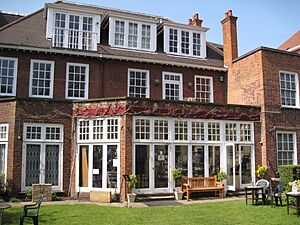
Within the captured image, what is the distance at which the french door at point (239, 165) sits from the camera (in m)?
15.8

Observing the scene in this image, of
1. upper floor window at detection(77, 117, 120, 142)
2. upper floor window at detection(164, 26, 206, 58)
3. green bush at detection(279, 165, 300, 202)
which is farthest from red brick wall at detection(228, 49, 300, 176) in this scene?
upper floor window at detection(77, 117, 120, 142)

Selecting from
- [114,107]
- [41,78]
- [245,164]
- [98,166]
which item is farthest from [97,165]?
[245,164]

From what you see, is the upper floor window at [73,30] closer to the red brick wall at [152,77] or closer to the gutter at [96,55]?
the gutter at [96,55]

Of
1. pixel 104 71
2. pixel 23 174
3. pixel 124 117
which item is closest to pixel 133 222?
pixel 124 117

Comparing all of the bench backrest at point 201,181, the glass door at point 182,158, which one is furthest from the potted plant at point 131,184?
the bench backrest at point 201,181

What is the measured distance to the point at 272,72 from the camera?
17.3 metres

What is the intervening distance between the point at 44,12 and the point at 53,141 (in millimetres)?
8199

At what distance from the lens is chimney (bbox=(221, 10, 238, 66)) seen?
64.7 ft

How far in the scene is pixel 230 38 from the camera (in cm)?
1978

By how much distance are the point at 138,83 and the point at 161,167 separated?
5573 millimetres

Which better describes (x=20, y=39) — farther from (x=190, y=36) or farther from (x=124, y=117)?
(x=190, y=36)

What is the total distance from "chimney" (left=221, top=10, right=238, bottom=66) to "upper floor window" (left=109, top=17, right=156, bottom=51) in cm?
445

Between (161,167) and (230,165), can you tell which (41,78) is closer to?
(161,167)

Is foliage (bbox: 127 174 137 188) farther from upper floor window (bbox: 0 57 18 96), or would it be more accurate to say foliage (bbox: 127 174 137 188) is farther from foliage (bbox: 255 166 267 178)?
upper floor window (bbox: 0 57 18 96)
